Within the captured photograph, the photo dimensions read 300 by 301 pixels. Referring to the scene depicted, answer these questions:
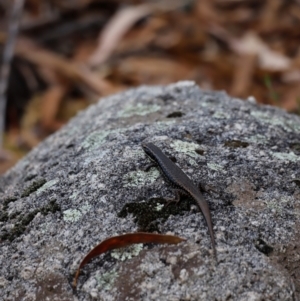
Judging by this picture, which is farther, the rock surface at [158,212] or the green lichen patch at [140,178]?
the green lichen patch at [140,178]

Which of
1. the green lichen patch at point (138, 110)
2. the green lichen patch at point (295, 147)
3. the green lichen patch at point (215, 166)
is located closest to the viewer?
the green lichen patch at point (215, 166)

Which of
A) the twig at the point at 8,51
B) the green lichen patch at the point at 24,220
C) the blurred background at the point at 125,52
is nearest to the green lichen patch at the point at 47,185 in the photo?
the green lichen patch at the point at 24,220

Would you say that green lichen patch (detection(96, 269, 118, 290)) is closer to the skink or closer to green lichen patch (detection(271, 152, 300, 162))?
the skink

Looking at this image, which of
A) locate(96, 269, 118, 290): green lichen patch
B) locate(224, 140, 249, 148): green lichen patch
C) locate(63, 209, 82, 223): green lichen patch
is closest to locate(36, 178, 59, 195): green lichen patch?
locate(63, 209, 82, 223): green lichen patch

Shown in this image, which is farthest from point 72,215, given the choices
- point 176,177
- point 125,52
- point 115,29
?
point 115,29

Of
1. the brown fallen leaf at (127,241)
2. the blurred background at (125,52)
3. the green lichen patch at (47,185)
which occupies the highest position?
the green lichen patch at (47,185)

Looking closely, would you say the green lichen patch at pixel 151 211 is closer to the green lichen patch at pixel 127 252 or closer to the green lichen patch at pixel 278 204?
the green lichen patch at pixel 127 252

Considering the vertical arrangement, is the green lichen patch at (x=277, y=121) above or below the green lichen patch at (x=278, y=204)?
below
